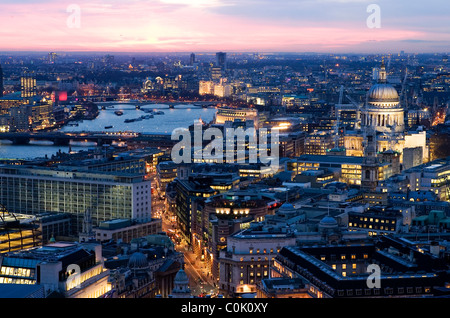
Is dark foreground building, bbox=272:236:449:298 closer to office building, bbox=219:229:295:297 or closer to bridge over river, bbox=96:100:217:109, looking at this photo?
office building, bbox=219:229:295:297

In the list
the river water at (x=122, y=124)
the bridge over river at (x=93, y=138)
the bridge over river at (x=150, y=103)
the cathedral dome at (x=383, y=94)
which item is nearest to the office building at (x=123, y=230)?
the cathedral dome at (x=383, y=94)

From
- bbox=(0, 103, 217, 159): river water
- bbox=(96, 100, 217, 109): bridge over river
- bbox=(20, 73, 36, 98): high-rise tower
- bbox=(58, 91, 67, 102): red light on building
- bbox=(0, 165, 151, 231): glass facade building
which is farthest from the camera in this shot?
bbox=(58, 91, 67, 102): red light on building

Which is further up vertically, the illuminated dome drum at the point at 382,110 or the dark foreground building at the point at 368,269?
the illuminated dome drum at the point at 382,110

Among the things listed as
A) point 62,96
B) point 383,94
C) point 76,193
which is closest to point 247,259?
point 76,193

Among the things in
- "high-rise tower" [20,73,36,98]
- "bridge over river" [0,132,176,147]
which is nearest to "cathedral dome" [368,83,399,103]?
"bridge over river" [0,132,176,147]

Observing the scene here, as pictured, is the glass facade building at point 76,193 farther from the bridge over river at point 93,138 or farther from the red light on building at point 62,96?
the red light on building at point 62,96

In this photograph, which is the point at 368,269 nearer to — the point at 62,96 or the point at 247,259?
the point at 247,259

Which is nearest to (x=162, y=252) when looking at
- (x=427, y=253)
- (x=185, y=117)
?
(x=427, y=253)
